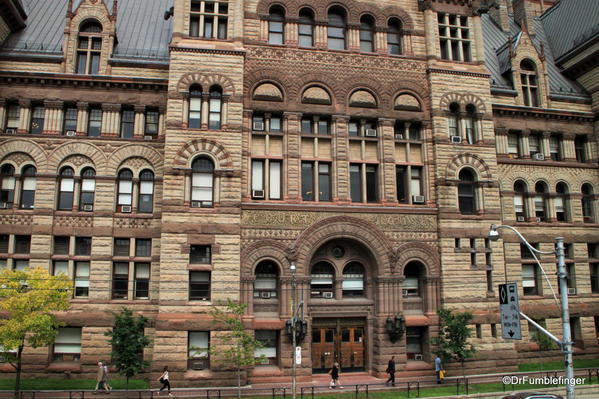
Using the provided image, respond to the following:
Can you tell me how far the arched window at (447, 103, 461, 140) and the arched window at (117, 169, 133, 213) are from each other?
21157 millimetres

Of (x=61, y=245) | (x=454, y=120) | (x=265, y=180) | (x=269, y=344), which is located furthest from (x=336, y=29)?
(x=61, y=245)

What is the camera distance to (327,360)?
101ft

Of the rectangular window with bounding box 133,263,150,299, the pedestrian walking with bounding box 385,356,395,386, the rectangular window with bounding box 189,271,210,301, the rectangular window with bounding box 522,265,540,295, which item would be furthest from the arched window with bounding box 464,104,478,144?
the rectangular window with bounding box 133,263,150,299

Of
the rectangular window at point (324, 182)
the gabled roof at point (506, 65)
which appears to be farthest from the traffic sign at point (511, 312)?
the gabled roof at point (506, 65)

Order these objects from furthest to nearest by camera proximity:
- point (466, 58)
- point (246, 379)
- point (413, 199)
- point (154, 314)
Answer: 1. point (466, 58)
2. point (413, 199)
3. point (154, 314)
4. point (246, 379)

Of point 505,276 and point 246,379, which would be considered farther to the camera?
point 505,276

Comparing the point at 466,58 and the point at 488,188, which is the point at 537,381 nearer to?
the point at 488,188

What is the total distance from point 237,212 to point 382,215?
9102 millimetres

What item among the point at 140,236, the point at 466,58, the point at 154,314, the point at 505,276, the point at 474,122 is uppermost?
the point at 466,58

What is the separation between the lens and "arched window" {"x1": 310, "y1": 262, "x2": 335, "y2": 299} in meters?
31.4

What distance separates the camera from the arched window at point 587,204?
38719 millimetres

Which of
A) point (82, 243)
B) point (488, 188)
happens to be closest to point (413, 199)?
point (488, 188)

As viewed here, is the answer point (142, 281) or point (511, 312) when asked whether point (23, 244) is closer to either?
point (142, 281)

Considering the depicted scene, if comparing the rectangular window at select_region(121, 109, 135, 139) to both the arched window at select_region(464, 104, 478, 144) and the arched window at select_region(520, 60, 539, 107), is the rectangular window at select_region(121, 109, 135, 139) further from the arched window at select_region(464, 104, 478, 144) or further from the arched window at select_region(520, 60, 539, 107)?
the arched window at select_region(520, 60, 539, 107)
